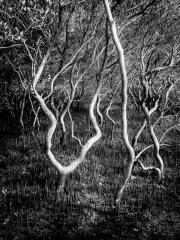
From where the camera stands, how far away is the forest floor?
552 cm

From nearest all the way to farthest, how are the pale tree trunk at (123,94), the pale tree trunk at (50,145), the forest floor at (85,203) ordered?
1. the forest floor at (85,203)
2. the pale tree trunk at (123,94)
3. the pale tree trunk at (50,145)

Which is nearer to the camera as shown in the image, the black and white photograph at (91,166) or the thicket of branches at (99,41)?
the black and white photograph at (91,166)

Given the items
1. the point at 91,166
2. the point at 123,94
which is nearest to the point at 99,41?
the point at 123,94

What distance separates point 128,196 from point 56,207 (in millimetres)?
2001

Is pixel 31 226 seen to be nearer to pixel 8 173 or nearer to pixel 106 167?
pixel 8 173

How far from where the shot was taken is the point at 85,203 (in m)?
6.69

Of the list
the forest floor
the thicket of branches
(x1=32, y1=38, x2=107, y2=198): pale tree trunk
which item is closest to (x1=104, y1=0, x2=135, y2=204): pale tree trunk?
the thicket of branches

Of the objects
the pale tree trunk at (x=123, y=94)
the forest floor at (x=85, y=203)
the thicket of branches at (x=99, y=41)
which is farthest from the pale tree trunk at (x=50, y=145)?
the pale tree trunk at (x=123, y=94)

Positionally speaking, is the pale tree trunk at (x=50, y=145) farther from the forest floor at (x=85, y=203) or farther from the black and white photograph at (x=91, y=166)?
the forest floor at (x=85, y=203)

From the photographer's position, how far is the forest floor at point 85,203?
5.52 metres

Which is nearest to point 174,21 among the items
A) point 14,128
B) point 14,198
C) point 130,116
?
point 14,198

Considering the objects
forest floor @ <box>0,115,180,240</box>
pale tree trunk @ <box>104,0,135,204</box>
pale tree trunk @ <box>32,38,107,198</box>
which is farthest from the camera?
pale tree trunk @ <box>32,38,107,198</box>

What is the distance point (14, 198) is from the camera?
265 inches

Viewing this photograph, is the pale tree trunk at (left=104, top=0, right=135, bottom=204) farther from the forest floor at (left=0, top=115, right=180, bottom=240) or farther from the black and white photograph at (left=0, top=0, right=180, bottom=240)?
the forest floor at (left=0, top=115, right=180, bottom=240)
